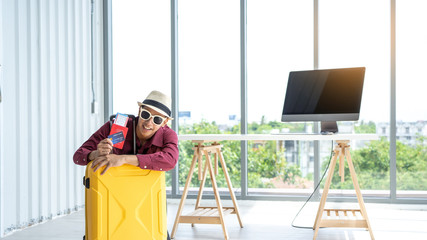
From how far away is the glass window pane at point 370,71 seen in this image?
13.0 ft

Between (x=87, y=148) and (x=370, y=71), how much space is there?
2818mm

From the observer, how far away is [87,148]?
2221mm

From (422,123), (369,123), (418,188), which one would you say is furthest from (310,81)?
(418,188)

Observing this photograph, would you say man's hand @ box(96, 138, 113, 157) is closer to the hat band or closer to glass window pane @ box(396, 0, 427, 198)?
the hat band

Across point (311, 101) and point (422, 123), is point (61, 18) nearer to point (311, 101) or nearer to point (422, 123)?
point (311, 101)

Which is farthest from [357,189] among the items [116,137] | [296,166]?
[116,137]

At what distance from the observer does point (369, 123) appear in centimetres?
397

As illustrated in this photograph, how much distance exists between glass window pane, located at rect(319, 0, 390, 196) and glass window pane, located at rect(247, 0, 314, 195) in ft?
1.02

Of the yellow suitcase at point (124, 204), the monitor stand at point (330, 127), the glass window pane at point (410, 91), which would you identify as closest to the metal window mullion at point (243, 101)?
the monitor stand at point (330, 127)

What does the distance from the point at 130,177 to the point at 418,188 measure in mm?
2987

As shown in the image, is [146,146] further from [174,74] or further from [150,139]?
[174,74]

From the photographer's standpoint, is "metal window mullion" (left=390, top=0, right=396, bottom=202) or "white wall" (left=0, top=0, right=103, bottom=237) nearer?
"white wall" (left=0, top=0, right=103, bottom=237)

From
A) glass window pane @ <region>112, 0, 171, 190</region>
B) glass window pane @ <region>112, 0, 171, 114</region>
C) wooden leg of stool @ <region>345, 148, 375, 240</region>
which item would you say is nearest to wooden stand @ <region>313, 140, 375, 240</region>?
wooden leg of stool @ <region>345, 148, 375, 240</region>

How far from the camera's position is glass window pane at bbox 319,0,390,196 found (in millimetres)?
3961
